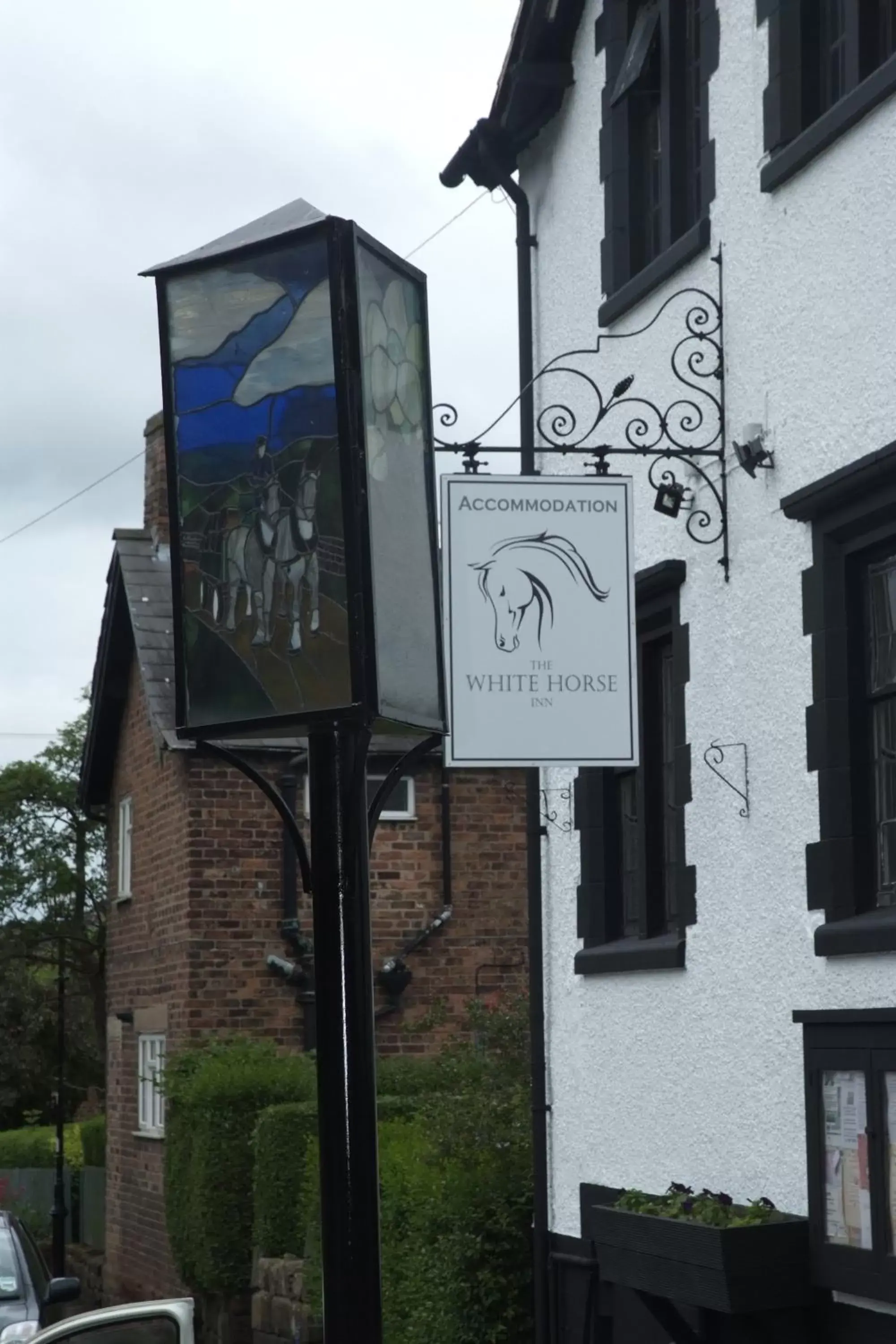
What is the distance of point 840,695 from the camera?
341 inches

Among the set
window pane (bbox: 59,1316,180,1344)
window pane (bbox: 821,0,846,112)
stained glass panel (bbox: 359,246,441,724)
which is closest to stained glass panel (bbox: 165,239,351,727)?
stained glass panel (bbox: 359,246,441,724)

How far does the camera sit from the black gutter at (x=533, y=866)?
11.5 meters

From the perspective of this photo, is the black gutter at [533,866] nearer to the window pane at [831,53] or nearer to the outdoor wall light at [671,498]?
the outdoor wall light at [671,498]

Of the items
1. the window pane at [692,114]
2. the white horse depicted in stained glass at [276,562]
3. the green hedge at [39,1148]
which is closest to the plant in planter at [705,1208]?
the white horse depicted in stained glass at [276,562]

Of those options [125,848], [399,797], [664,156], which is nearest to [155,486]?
[125,848]

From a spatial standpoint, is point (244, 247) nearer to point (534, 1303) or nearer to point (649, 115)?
point (649, 115)

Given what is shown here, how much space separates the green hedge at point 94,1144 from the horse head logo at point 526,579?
72.6ft

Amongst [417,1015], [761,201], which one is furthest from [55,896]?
[761,201]

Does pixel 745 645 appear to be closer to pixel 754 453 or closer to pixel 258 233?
pixel 754 453

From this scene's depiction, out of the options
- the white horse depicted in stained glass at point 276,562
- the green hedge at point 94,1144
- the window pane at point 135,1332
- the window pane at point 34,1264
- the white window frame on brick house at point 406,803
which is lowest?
the green hedge at point 94,1144

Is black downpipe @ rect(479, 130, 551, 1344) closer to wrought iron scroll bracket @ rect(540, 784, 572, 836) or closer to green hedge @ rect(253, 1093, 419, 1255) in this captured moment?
wrought iron scroll bracket @ rect(540, 784, 572, 836)

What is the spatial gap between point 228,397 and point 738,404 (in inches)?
140

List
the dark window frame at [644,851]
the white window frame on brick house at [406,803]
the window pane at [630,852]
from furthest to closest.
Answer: the white window frame on brick house at [406,803], the window pane at [630,852], the dark window frame at [644,851]

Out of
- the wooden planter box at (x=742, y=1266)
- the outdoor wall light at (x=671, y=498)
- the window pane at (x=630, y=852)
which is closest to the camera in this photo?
the wooden planter box at (x=742, y=1266)
